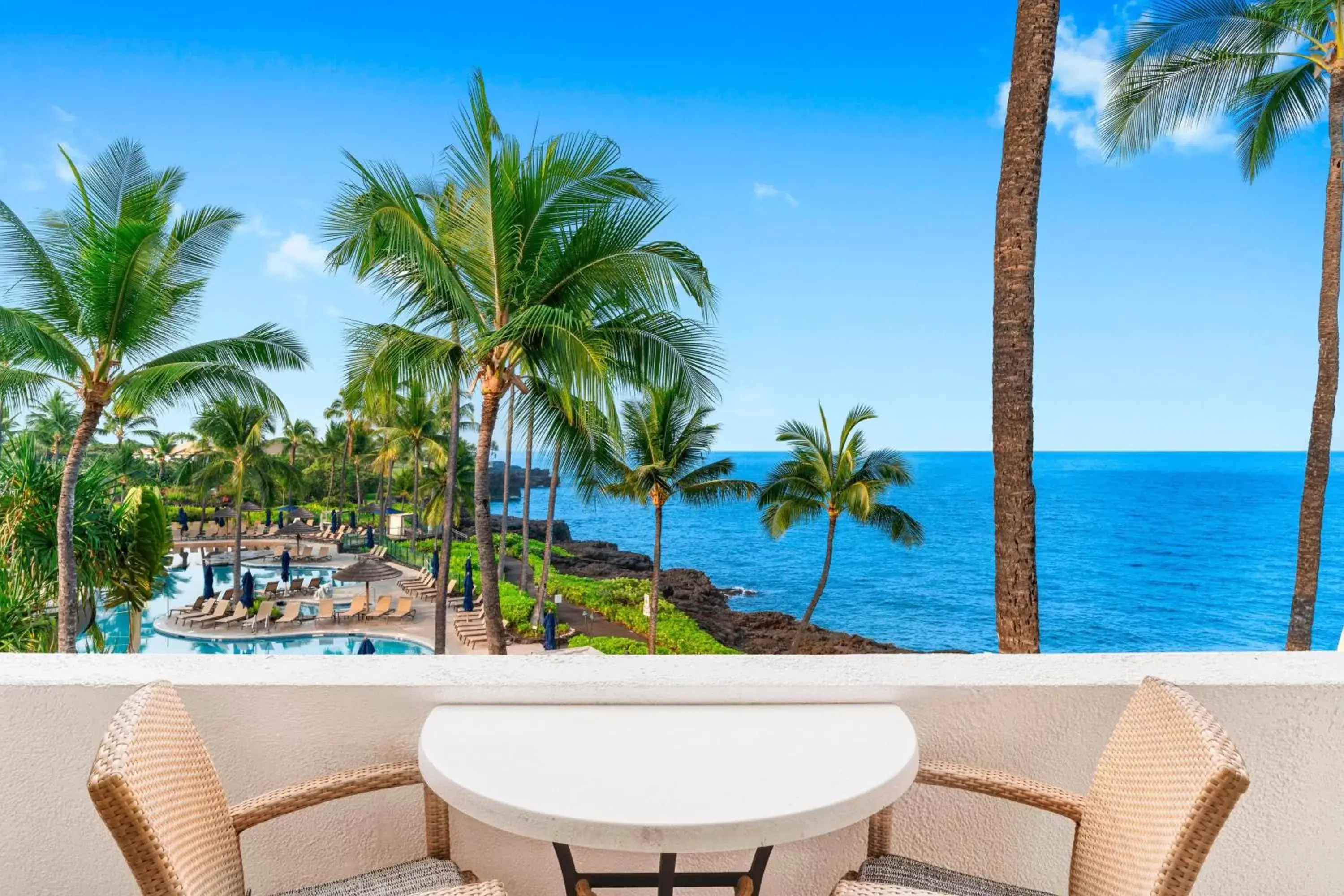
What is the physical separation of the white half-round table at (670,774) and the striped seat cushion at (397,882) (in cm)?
23

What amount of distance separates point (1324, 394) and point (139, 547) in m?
18.1

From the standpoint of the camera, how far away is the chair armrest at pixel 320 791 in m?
1.33

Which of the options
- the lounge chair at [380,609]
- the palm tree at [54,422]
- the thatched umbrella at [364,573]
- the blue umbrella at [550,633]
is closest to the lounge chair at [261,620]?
the thatched umbrella at [364,573]

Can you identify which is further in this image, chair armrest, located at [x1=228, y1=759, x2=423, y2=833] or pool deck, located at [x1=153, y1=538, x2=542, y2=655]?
pool deck, located at [x1=153, y1=538, x2=542, y2=655]

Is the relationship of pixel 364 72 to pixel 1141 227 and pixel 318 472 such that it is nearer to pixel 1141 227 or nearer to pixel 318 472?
pixel 318 472

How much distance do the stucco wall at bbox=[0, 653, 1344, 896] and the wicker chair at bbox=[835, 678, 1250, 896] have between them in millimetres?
169

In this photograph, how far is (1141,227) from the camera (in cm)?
7662

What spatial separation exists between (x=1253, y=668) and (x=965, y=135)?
3309 inches

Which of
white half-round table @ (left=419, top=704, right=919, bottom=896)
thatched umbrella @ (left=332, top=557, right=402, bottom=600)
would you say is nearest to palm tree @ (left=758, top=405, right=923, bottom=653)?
thatched umbrella @ (left=332, top=557, right=402, bottom=600)

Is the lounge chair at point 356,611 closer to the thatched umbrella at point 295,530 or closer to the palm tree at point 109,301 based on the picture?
the palm tree at point 109,301

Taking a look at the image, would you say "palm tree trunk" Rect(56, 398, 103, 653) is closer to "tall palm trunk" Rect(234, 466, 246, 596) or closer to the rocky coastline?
"tall palm trunk" Rect(234, 466, 246, 596)

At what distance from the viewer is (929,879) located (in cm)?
139

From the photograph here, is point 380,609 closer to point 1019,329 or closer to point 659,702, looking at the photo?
point 1019,329

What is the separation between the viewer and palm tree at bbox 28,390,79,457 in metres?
41.5
